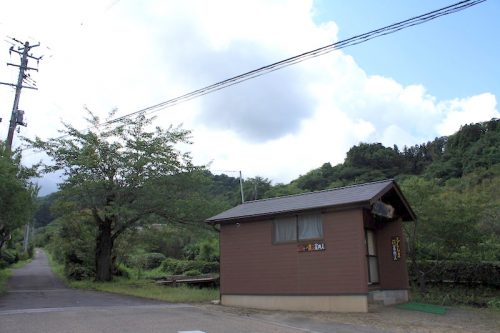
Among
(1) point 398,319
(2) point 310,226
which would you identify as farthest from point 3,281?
(1) point 398,319

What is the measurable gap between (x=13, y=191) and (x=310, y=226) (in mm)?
11132

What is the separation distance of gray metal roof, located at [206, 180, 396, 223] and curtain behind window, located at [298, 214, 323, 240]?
0.38 metres

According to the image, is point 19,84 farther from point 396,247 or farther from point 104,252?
point 396,247

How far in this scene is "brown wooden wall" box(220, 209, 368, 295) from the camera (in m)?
12.4

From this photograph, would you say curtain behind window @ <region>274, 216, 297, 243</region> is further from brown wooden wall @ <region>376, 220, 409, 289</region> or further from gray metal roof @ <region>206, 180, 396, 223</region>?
brown wooden wall @ <region>376, 220, 409, 289</region>

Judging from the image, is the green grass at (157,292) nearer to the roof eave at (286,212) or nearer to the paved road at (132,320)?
the paved road at (132,320)

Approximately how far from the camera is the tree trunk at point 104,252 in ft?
74.8

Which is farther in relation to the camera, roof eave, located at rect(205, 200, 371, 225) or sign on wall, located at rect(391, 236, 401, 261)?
sign on wall, located at rect(391, 236, 401, 261)

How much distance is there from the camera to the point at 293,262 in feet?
44.8

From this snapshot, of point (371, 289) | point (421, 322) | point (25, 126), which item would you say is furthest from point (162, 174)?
point (421, 322)

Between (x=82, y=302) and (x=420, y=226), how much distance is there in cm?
1223

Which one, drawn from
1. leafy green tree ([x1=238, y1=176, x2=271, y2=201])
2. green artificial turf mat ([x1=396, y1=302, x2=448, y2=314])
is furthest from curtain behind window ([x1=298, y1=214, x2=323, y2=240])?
leafy green tree ([x1=238, y1=176, x2=271, y2=201])

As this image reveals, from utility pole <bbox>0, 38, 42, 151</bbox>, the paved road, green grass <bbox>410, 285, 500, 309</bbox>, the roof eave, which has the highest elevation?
utility pole <bbox>0, 38, 42, 151</bbox>

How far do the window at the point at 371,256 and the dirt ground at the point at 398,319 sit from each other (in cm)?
135
